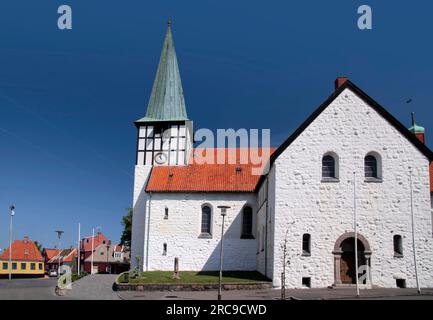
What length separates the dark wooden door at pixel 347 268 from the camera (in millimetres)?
31031

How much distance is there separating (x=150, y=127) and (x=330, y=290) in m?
27.9

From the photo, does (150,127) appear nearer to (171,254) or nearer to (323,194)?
(171,254)

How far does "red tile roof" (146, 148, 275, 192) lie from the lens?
149 ft

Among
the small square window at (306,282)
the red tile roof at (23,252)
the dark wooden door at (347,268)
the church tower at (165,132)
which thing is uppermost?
the church tower at (165,132)

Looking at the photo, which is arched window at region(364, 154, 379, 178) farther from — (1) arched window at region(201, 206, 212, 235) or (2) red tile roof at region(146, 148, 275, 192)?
(1) arched window at region(201, 206, 212, 235)

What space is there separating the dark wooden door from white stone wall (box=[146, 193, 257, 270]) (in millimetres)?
13382

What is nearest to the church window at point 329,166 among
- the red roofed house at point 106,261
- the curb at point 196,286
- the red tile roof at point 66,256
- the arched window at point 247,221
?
the curb at point 196,286

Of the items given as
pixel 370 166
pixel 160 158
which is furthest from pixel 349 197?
pixel 160 158

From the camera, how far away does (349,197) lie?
104 ft

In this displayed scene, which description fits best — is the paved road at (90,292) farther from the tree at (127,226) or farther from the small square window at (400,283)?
the tree at (127,226)

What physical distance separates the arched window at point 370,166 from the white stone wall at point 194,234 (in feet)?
47.7

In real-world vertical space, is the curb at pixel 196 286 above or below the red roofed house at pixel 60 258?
above

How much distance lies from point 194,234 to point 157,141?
11066mm
